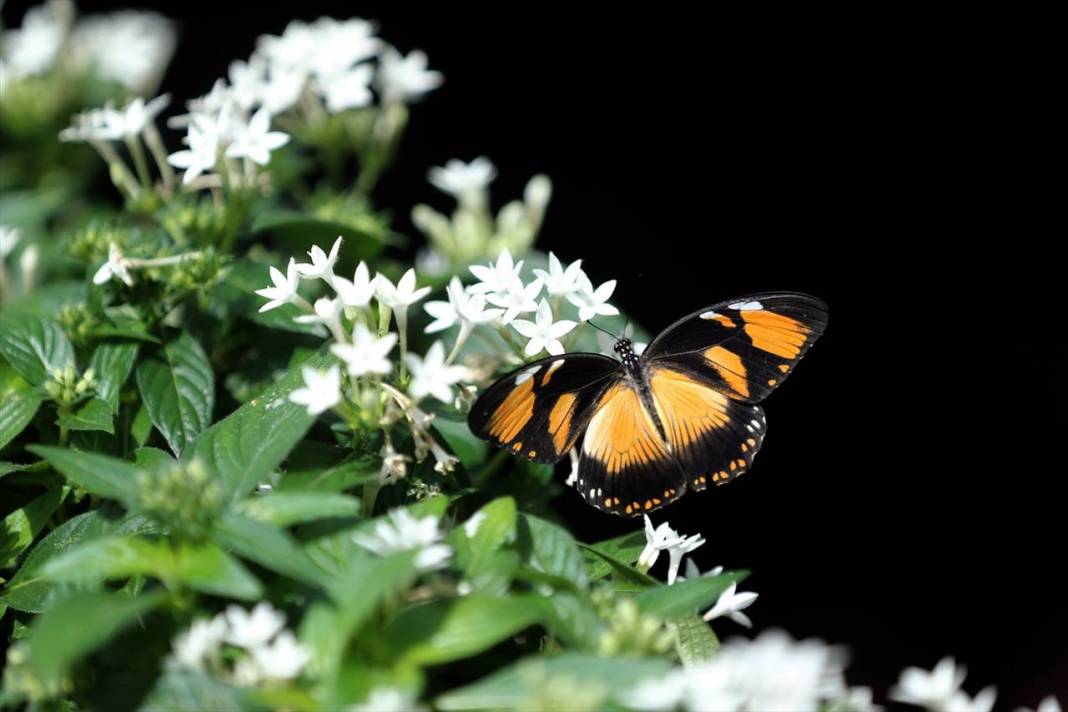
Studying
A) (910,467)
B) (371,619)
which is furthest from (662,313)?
(371,619)

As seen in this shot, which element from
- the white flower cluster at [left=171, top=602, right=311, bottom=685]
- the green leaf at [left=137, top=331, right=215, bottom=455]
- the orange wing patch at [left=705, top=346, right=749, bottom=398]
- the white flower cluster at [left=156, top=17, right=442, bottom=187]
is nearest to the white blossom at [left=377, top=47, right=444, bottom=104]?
the white flower cluster at [left=156, top=17, right=442, bottom=187]

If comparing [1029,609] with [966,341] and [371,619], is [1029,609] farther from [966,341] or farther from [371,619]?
[371,619]

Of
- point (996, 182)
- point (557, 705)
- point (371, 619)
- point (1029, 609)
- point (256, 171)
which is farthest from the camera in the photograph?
point (996, 182)

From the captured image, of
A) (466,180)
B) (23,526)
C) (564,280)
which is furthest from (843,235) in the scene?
(23,526)

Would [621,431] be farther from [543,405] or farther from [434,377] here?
[434,377]

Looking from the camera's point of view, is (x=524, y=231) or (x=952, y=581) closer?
(x=524, y=231)

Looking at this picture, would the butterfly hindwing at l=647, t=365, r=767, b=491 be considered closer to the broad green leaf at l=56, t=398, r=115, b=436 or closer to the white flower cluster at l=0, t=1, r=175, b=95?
the broad green leaf at l=56, t=398, r=115, b=436
